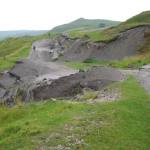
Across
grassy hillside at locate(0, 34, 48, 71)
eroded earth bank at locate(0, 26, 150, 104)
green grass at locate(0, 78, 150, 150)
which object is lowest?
grassy hillside at locate(0, 34, 48, 71)

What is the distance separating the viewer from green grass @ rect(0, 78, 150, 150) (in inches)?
708

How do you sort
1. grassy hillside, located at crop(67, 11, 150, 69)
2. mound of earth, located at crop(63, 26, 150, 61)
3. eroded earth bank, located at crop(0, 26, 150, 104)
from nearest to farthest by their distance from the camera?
eroded earth bank, located at crop(0, 26, 150, 104) < grassy hillside, located at crop(67, 11, 150, 69) < mound of earth, located at crop(63, 26, 150, 61)

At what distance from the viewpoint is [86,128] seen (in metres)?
20.0

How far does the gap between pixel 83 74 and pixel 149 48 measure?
27.7 metres

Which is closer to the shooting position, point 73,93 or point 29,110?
point 29,110

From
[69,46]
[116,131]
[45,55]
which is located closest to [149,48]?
[69,46]

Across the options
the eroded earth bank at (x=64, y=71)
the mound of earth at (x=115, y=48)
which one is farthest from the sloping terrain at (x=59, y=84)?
the mound of earth at (x=115, y=48)

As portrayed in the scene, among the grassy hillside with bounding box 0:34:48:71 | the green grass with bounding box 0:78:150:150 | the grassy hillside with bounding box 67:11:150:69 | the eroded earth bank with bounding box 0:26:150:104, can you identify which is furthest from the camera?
the grassy hillside with bounding box 0:34:48:71

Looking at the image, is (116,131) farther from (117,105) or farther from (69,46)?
(69,46)

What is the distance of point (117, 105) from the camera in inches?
995

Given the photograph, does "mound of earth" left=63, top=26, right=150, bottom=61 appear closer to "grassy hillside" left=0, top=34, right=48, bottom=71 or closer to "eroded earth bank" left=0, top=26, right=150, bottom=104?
"eroded earth bank" left=0, top=26, right=150, bottom=104

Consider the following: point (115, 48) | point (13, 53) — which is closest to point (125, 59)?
point (115, 48)

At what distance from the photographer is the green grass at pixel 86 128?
1798 centimetres

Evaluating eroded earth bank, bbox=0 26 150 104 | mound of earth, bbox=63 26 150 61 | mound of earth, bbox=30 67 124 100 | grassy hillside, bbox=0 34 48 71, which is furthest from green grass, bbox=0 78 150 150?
mound of earth, bbox=63 26 150 61
